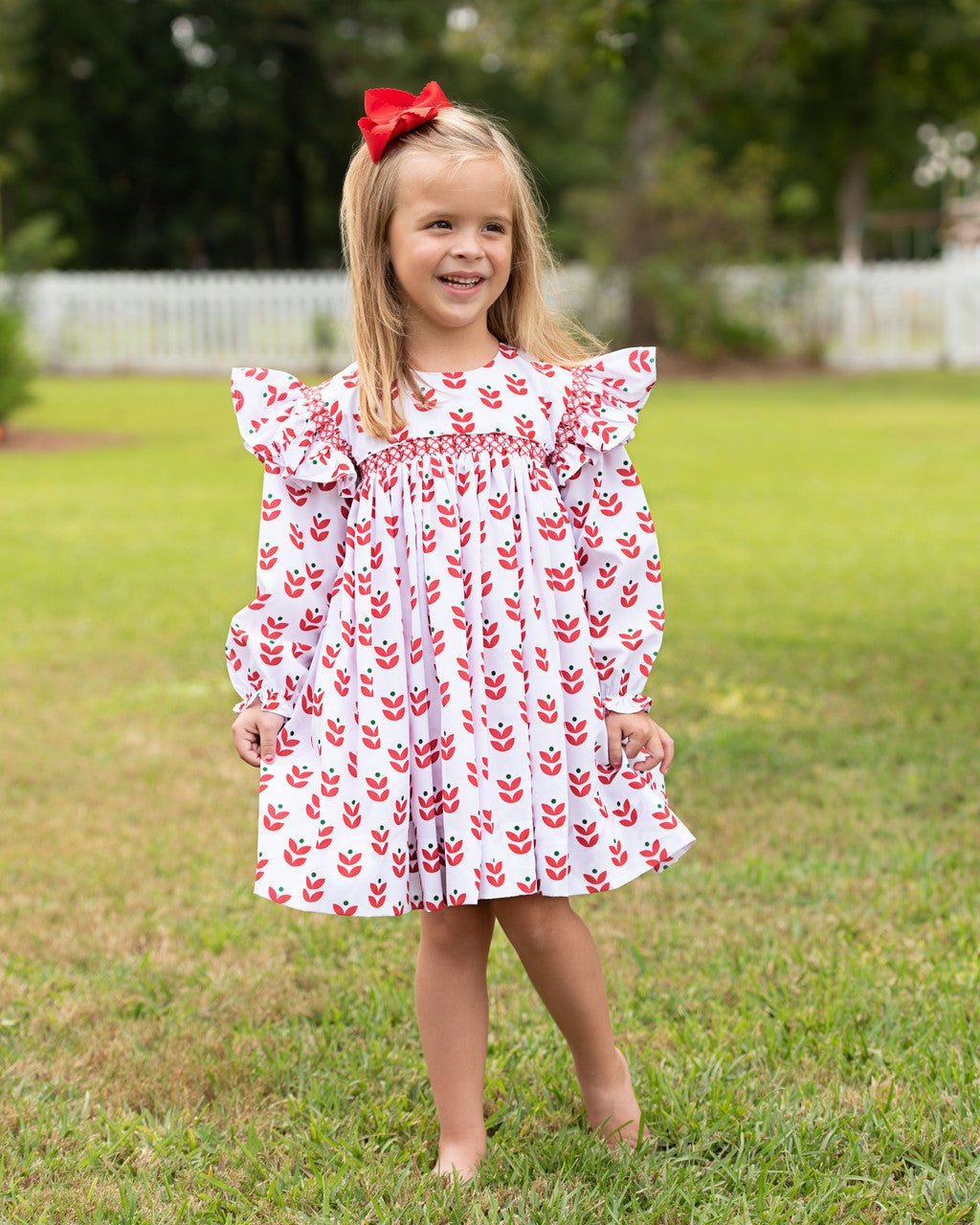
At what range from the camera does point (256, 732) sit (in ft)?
7.20

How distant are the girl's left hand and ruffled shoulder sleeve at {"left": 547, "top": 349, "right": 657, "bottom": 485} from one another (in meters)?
0.37

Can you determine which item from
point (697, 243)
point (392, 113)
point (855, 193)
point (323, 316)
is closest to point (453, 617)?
point (392, 113)

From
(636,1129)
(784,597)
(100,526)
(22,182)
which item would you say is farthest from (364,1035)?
(22,182)

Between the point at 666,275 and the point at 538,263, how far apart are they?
56.7 ft

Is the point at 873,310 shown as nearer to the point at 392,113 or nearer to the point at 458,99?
the point at 458,99

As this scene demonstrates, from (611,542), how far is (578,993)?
0.70 meters

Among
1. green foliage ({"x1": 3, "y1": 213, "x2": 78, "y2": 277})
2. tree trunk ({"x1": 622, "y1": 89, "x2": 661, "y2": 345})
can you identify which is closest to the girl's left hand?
green foliage ({"x1": 3, "y1": 213, "x2": 78, "y2": 277})

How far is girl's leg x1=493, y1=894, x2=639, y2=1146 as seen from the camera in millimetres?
2150

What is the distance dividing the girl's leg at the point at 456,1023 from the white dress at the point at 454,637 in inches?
4.1

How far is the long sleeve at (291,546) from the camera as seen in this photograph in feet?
7.01

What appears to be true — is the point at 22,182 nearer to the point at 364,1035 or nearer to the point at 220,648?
the point at 220,648

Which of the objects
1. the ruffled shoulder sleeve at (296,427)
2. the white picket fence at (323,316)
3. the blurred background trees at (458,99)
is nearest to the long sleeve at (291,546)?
the ruffled shoulder sleeve at (296,427)

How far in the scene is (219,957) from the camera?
10.0 feet

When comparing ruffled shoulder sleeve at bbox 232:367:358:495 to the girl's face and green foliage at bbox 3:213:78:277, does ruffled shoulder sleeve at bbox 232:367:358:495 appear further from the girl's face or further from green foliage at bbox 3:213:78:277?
green foliage at bbox 3:213:78:277
